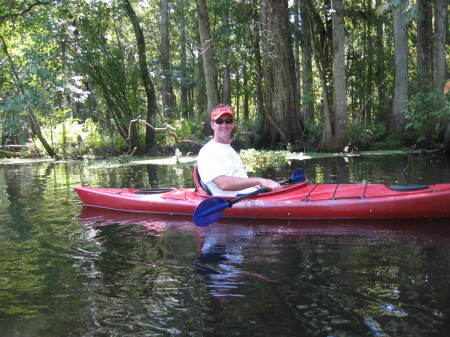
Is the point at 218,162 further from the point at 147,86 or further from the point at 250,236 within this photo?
the point at 147,86

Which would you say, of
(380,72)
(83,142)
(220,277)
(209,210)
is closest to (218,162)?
(209,210)

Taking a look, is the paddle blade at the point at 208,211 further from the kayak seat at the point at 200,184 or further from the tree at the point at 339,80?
the tree at the point at 339,80

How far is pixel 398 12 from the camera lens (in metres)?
13.2

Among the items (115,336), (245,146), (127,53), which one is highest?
(127,53)

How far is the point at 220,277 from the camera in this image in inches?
131

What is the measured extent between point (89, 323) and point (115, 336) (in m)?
0.26

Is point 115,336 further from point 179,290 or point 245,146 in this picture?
point 245,146

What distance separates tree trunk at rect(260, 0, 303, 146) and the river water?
337 inches

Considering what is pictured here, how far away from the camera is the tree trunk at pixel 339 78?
11.9 metres

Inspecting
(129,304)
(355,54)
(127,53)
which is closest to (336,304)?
(129,304)

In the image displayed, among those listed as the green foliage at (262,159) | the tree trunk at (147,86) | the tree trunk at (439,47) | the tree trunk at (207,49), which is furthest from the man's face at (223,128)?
the tree trunk at (147,86)

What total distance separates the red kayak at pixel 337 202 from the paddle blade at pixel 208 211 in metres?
0.62

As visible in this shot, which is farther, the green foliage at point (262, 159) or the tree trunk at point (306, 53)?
the tree trunk at point (306, 53)

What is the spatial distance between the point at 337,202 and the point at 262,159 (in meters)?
5.70
